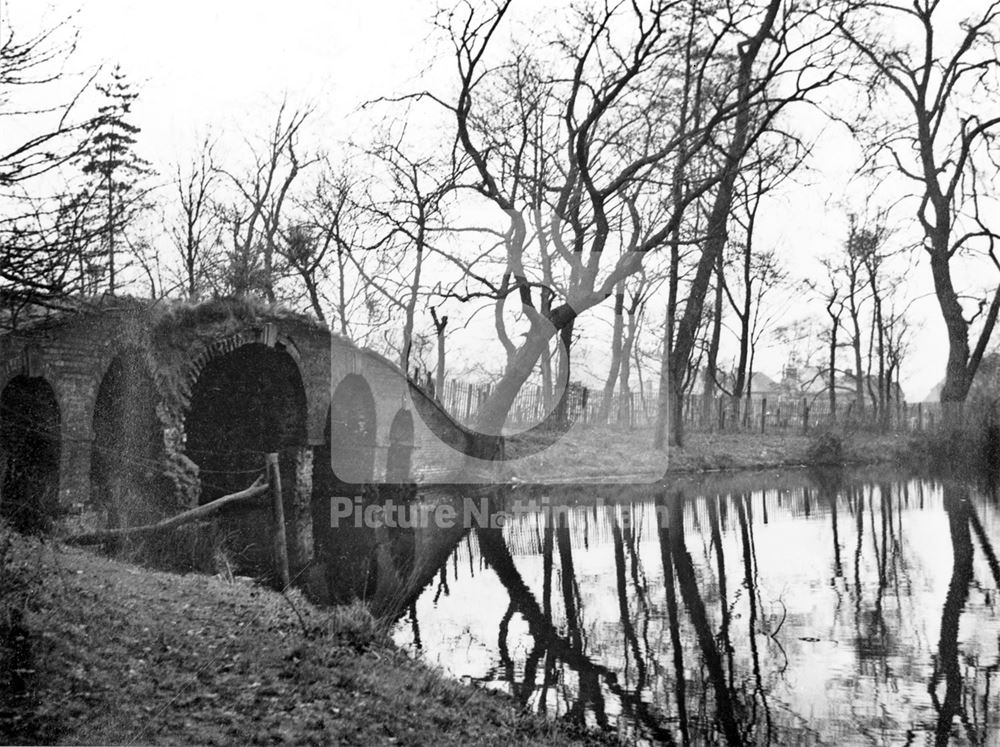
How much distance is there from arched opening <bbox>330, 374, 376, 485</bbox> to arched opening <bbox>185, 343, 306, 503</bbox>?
1.43 meters

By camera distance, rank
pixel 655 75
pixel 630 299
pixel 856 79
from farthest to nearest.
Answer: pixel 630 299
pixel 655 75
pixel 856 79

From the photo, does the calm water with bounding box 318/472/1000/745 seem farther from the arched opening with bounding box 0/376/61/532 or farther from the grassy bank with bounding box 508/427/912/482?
the grassy bank with bounding box 508/427/912/482

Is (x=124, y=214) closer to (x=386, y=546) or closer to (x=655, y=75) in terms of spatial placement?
(x=386, y=546)

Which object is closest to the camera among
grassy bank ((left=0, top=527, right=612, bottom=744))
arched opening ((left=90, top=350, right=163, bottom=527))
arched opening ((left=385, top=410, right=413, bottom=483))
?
grassy bank ((left=0, top=527, right=612, bottom=744))

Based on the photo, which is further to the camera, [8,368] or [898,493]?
[898,493]

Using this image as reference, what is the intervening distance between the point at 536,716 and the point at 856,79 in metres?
18.2

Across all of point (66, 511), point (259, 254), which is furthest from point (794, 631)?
point (259, 254)

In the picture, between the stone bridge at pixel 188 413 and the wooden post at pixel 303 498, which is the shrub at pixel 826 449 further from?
the wooden post at pixel 303 498

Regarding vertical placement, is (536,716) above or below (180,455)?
below

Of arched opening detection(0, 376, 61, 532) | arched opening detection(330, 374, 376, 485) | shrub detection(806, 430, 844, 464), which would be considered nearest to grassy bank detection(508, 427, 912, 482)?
shrub detection(806, 430, 844, 464)

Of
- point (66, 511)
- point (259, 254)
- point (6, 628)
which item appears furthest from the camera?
point (259, 254)

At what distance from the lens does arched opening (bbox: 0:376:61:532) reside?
1336 cm

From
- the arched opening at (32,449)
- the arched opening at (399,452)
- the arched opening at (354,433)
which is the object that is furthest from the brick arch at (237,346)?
the arched opening at (399,452)

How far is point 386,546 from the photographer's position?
14562 mm
